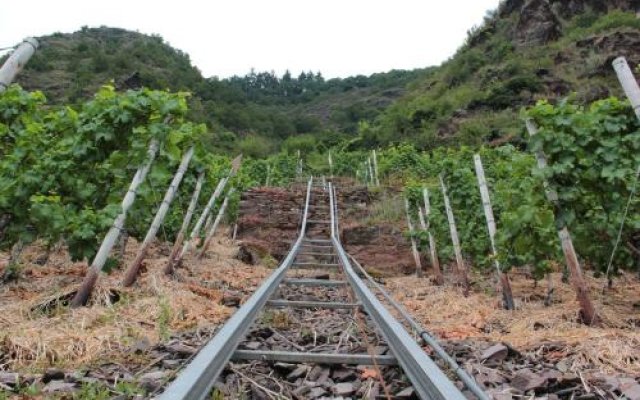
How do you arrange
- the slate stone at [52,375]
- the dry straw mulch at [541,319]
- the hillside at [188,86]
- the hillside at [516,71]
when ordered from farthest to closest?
the hillside at [188,86], the hillside at [516,71], the dry straw mulch at [541,319], the slate stone at [52,375]

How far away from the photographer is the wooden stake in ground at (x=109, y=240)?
5496 mm

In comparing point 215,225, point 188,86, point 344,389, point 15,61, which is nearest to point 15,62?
point 15,61

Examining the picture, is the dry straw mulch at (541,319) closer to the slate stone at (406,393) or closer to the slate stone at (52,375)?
the slate stone at (406,393)

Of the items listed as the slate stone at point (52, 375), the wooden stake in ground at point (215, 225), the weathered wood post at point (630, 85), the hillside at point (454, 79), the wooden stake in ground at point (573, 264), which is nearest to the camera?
the slate stone at point (52, 375)

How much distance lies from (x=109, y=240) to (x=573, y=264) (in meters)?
4.83

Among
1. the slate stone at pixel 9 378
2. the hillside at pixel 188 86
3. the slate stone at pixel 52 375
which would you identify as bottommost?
the slate stone at pixel 52 375

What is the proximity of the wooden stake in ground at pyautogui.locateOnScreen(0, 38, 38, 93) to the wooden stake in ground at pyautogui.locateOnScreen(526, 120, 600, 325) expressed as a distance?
4.92 m

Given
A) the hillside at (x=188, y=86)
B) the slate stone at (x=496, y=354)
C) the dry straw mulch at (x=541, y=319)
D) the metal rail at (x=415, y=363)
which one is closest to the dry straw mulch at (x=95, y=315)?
the metal rail at (x=415, y=363)

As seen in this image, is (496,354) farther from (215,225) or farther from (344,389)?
(215,225)

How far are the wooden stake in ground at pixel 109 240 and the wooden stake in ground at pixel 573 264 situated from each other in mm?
4398

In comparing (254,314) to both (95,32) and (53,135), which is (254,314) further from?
(95,32)

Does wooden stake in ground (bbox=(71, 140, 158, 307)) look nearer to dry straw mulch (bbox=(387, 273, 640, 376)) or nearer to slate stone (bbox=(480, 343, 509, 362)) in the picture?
dry straw mulch (bbox=(387, 273, 640, 376))

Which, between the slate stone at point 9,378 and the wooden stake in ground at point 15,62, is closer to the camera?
the slate stone at point 9,378

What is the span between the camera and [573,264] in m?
5.75
